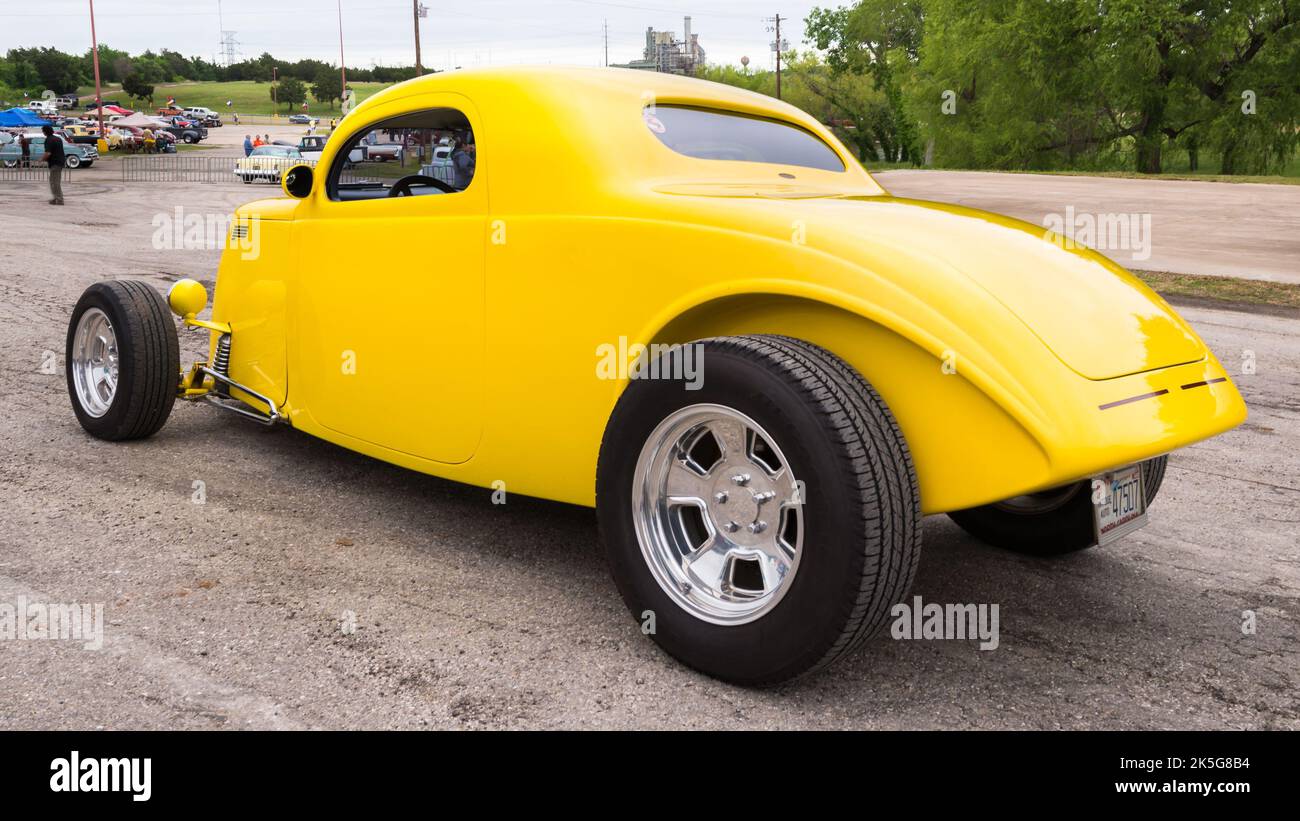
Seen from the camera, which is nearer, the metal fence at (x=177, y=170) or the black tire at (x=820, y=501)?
the black tire at (x=820, y=501)

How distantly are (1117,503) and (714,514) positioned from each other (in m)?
1.19

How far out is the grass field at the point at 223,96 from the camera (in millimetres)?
131250

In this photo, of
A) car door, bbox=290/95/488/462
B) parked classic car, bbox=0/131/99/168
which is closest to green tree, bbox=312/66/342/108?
parked classic car, bbox=0/131/99/168

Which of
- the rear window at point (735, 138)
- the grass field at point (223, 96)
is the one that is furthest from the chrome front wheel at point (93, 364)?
the grass field at point (223, 96)

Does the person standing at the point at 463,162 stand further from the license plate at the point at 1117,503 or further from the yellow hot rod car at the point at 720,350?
the license plate at the point at 1117,503

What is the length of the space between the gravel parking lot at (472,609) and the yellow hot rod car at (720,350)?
0.94 ft

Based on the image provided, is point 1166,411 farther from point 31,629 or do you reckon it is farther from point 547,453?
point 31,629

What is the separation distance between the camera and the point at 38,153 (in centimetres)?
3903

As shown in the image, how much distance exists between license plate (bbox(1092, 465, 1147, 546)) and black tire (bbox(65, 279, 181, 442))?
4.17m

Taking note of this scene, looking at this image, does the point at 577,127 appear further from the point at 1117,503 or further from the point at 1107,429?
the point at 1117,503

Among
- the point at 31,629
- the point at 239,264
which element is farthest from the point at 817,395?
the point at 239,264

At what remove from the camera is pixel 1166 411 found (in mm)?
2730

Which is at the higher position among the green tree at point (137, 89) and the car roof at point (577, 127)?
the green tree at point (137, 89)

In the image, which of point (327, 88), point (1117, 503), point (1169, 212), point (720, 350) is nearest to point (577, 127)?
point (720, 350)
